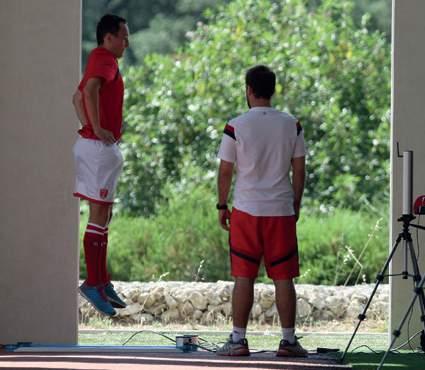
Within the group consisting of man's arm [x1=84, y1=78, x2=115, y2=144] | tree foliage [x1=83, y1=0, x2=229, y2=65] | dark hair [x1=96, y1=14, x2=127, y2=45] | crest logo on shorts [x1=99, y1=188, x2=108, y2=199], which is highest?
tree foliage [x1=83, y1=0, x2=229, y2=65]

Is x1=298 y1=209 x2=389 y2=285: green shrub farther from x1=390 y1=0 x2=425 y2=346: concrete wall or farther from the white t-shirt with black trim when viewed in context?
the white t-shirt with black trim

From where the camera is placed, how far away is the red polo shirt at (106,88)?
24.3ft

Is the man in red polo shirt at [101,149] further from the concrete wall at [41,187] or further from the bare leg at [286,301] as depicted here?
the concrete wall at [41,187]

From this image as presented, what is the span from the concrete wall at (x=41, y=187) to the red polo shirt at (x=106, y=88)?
1355 mm

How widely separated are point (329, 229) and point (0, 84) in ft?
18.0

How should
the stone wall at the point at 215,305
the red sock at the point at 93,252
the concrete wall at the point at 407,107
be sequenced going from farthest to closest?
1. the stone wall at the point at 215,305
2. the concrete wall at the point at 407,107
3. the red sock at the point at 93,252

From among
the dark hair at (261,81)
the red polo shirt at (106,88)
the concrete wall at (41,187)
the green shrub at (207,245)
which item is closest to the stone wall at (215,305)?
the green shrub at (207,245)

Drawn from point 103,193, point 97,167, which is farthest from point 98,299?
point 97,167

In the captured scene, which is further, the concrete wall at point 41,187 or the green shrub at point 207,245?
the green shrub at point 207,245

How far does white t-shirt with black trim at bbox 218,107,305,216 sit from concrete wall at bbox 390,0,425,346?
1.65m

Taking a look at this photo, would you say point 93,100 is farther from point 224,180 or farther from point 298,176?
point 298,176

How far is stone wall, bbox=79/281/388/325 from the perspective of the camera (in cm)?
1127

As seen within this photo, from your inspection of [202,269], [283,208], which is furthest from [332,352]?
[202,269]

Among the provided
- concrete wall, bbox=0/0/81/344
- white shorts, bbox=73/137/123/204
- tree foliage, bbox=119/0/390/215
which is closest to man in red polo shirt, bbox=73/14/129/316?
white shorts, bbox=73/137/123/204
